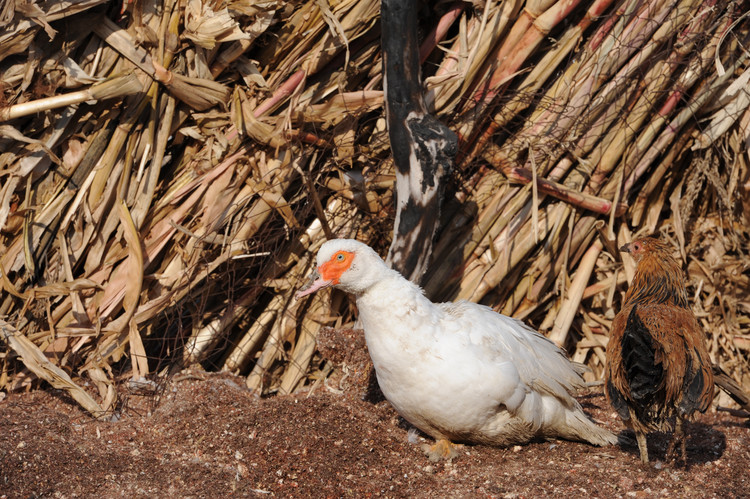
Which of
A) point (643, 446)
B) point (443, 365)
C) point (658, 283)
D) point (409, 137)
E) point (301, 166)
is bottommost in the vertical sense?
point (643, 446)

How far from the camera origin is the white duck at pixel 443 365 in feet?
10.1

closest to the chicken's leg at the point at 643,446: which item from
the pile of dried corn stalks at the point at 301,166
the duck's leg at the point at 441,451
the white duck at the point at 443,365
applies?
the white duck at the point at 443,365

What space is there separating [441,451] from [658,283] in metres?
1.31

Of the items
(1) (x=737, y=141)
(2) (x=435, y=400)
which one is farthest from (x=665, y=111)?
(2) (x=435, y=400)

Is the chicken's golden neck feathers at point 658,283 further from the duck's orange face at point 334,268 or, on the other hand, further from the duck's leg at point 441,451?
the duck's orange face at point 334,268

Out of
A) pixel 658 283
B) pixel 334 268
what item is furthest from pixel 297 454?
pixel 658 283

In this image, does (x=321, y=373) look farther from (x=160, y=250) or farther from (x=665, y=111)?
(x=665, y=111)

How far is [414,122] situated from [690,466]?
2.04 metres

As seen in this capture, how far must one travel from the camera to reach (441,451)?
327 cm

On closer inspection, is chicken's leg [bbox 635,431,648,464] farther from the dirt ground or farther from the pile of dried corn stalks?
the pile of dried corn stalks

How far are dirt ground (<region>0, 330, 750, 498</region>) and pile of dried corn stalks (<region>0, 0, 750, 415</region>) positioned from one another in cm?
30

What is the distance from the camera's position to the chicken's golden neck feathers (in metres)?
3.35

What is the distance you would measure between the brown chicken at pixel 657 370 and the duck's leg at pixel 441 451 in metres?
0.76

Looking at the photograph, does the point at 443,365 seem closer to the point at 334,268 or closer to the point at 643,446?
the point at 334,268
